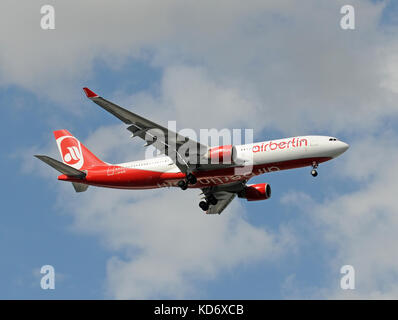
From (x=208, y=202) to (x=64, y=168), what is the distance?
49.2ft

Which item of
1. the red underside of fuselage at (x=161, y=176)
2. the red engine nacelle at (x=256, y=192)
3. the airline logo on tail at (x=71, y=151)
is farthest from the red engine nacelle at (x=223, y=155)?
the airline logo on tail at (x=71, y=151)

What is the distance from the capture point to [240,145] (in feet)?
207

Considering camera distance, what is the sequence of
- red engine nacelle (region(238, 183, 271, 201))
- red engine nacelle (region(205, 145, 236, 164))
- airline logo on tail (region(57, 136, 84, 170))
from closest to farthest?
red engine nacelle (region(205, 145, 236, 164))
red engine nacelle (region(238, 183, 271, 201))
airline logo on tail (region(57, 136, 84, 170))

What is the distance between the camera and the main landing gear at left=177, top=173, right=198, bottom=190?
209 ft

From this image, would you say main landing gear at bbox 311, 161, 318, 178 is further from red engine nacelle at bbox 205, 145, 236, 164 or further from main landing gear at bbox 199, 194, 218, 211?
main landing gear at bbox 199, 194, 218, 211

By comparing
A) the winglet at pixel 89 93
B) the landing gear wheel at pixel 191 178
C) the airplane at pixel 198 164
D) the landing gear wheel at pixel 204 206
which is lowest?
the landing gear wheel at pixel 204 206

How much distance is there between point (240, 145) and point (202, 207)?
11041 millimetres

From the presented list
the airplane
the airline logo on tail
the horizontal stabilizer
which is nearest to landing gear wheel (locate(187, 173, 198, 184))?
the airplane

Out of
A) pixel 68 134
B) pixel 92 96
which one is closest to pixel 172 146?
pixel 92 96

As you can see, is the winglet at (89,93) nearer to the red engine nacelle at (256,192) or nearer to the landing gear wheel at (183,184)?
the landing gear wheel at (183,184)

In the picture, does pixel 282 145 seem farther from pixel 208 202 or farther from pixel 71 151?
pixel 71 151

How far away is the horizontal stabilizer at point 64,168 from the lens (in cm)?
6538
